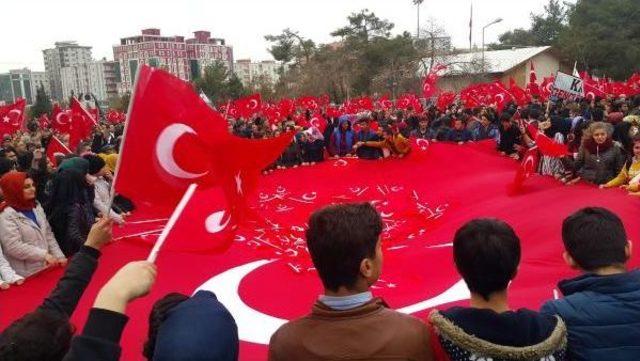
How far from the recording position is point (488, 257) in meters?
1.94

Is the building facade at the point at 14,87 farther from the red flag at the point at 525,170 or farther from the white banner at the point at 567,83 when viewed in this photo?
the red flag at the point at 525,170

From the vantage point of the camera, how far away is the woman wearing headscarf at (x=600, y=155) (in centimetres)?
646

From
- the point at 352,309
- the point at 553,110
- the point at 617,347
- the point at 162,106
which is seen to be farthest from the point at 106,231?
the point at 553,110

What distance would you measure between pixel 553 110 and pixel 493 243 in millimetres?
13903

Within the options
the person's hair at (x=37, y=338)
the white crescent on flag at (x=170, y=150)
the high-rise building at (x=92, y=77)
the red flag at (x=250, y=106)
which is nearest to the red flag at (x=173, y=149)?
the white crescent on flag at (x=170, y=150)

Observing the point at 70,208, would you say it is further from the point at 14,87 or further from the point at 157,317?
the point at 14,87

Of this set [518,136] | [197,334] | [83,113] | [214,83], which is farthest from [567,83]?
[214,83]

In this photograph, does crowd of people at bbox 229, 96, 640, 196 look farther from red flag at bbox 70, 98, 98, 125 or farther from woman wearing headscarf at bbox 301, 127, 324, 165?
red flag at bbox 70, 98, 98, 125

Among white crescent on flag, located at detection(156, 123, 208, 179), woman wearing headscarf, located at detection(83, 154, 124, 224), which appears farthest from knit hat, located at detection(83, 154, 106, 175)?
white crescent on flag, located at detection(156, 123, 208, 179)

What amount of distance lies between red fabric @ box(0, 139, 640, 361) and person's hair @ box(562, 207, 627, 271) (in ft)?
5.61

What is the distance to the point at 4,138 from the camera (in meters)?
12.4

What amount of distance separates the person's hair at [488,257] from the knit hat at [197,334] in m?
0.81

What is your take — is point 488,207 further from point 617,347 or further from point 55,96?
point 55,96

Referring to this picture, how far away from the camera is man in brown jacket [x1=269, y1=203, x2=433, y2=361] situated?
5.85 ft
